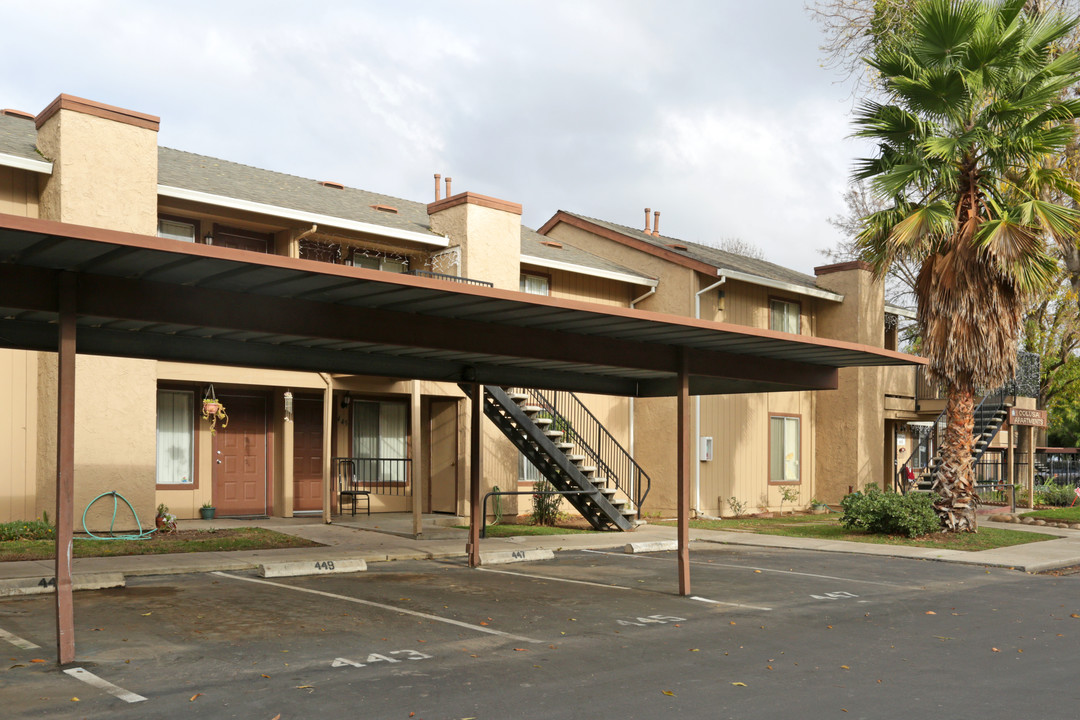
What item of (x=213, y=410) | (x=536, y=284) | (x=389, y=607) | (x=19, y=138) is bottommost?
(x=389, y=607)

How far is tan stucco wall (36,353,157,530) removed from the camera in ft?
49.2

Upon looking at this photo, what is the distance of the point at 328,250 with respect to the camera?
62.3 feet

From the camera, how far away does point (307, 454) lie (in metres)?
20.3

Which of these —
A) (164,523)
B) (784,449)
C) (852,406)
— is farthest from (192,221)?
(852,406)

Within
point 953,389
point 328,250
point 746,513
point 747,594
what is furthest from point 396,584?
point 746,513

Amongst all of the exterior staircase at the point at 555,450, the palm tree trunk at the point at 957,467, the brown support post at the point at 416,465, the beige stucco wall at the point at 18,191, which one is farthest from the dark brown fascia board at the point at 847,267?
the beige stucco wall at the point at 18,191

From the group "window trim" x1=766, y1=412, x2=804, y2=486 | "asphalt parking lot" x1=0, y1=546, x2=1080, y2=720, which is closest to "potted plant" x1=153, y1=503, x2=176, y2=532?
"asphalt parking lot" x1=0, y1=546, x2=1080, y2=720

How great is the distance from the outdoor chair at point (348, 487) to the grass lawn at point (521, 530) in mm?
2787

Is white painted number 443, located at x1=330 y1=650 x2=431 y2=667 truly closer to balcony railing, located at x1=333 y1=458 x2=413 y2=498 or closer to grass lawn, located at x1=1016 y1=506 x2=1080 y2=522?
balcony railing, located at x1=333 y1=458 x2=413 y2=498

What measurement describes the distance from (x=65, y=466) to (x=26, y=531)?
7885 millimetres

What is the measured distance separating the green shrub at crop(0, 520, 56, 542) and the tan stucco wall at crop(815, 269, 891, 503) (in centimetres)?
1853

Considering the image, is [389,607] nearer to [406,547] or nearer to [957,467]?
[406,547]

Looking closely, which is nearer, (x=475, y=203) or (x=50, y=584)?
(x=50, y=584)

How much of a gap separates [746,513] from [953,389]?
24.1ft
